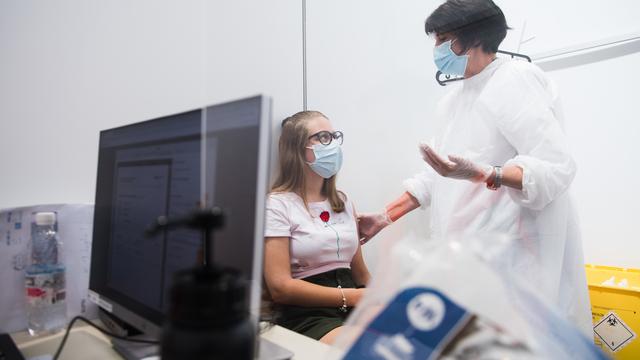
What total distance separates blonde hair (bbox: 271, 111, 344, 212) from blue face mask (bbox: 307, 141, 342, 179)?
5 centimetres

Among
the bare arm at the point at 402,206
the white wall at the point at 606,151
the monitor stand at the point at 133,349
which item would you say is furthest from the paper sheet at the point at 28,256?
the white wall at the point at 606,151

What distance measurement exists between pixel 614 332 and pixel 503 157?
3.17 feet

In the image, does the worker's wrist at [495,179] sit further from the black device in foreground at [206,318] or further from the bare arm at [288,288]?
the black device in foreground at [206,318]

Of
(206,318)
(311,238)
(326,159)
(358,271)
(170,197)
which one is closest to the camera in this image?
(206,318)

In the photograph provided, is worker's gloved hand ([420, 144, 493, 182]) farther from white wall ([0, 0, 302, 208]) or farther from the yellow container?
the yellow container

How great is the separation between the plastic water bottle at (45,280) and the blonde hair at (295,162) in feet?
2.35

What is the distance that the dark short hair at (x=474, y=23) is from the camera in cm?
150

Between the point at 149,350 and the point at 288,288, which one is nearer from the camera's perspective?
the point at 149,350

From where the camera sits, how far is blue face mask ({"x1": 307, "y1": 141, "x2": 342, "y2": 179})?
1.52m

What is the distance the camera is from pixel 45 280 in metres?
1.01

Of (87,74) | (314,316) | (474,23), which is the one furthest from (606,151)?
(87,74)

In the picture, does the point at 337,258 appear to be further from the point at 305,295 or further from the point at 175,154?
the point at 175,154

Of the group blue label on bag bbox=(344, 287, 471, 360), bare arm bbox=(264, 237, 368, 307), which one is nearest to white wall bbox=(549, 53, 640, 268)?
bare arm bbox=(264, 237, 368, 307)

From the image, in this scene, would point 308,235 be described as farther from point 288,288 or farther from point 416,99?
point 416,99
